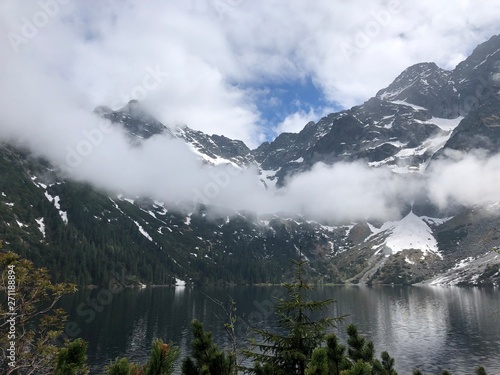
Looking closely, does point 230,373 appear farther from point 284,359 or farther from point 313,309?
point 313,309

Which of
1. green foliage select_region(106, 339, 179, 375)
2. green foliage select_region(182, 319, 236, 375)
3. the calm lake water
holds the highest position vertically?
green foliage select_region(106, 339, 179, 375)

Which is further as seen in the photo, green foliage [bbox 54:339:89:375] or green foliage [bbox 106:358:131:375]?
green foliage [bbox 54:339:89:375]

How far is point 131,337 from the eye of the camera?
9000cm

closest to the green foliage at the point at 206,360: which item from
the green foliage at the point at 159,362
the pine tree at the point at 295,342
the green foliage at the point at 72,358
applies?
the pine tree at the point at 295,342

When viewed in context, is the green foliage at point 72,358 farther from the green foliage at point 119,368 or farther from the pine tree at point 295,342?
the pine tree at point 295,342

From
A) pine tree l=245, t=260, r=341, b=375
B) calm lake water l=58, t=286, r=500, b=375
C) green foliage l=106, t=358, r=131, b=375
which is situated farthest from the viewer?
calm lake water l=58, t=286, r=500, b=375

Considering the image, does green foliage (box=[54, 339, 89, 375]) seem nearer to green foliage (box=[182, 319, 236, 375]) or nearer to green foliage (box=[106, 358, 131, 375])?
green foliage (box=[106, 358, 131, 375])

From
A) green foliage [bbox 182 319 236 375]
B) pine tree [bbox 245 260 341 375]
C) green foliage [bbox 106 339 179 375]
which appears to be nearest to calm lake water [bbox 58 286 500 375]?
pine tree [bbox 245 260 341 375]

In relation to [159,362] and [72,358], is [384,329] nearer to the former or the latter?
[159,362]

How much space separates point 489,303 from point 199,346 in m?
182

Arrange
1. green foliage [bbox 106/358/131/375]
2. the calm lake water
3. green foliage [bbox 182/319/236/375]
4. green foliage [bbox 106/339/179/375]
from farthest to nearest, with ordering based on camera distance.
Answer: the calm lake water, green foliage [bbox 182/319/236/375], green foliage [bbox 106/339/179/375], green foliage [bbox 106/358/131/375]

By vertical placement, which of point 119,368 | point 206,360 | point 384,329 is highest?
point 119,368

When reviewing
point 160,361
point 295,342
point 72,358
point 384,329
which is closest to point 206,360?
point 295,342

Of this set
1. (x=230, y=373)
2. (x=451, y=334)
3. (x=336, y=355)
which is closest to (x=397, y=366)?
(x=451, y=334)
